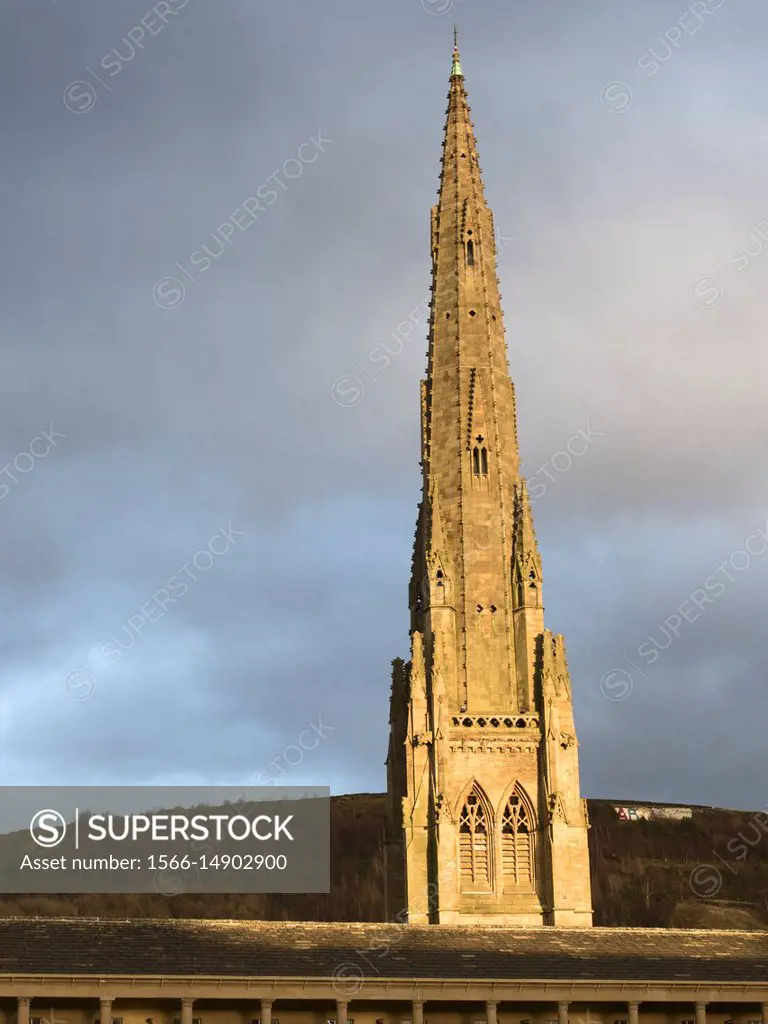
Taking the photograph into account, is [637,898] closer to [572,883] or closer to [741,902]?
[741,902]

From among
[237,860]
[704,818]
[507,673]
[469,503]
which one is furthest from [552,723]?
[704,818]

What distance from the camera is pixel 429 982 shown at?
4581 centimetres

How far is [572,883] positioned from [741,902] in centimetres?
9210

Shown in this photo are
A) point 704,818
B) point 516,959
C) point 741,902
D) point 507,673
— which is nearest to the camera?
point 516,959

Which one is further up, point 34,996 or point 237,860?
point 237,860

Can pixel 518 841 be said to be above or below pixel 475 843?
above

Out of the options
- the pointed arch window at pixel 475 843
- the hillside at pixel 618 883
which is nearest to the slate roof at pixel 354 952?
the pointed arch window at pixel 475 843

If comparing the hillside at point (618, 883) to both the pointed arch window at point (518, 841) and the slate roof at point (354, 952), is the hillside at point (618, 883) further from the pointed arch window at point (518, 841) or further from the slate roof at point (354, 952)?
the slate roof at point (354, 952)

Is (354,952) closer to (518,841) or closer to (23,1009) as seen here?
(23,1009)

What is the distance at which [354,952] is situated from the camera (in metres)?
48.1

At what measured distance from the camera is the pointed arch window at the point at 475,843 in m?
71.6

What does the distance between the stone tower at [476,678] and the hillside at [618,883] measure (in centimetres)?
6001

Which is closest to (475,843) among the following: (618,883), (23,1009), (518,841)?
(518,841)

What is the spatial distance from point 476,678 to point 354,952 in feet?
95.4
